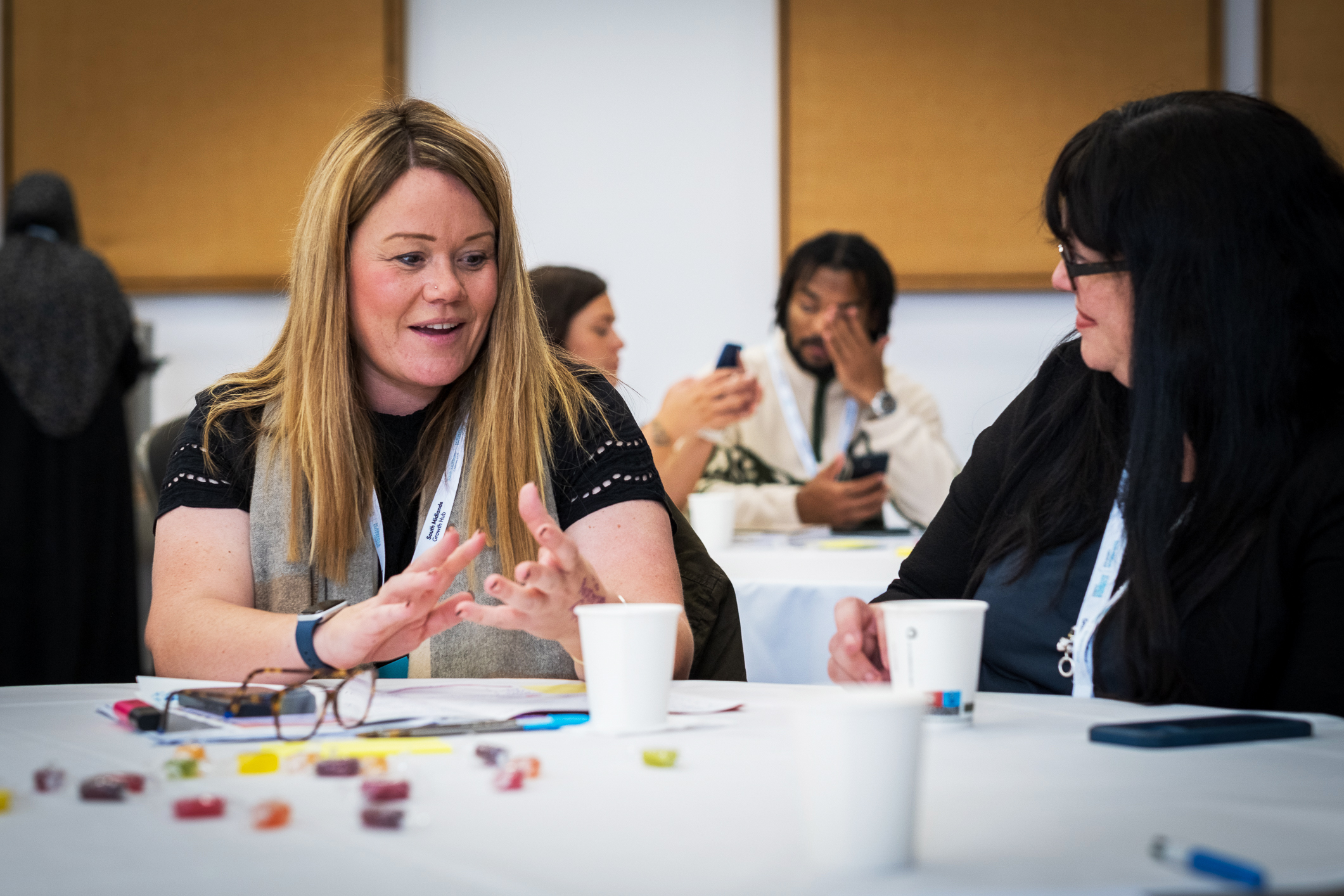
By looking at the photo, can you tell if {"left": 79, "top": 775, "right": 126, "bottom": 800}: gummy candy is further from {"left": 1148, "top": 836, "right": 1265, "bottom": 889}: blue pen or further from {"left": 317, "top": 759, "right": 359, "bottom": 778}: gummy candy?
{"left": 1148, "top": 836, "right": 1265, "bottom": 889}: blue pen

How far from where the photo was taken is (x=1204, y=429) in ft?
4.22

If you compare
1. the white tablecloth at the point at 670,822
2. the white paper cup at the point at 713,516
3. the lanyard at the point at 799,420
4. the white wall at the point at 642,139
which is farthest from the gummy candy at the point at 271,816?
the white wall at the point at 642,139

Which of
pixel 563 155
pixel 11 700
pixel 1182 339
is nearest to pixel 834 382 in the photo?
pixel 563 155

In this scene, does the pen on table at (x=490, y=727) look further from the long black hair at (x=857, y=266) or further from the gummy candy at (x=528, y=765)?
the long black hair at (x=857, y=266)

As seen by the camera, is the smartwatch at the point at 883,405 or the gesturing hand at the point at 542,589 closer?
the gesturing hand at the point at 542,589

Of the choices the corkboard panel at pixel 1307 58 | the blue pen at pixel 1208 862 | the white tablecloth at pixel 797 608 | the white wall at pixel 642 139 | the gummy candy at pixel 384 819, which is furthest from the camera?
the white wall at pixel 642 139

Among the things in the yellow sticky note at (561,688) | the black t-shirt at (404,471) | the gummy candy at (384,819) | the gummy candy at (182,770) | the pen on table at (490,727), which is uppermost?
the black t-shirt at (404,471)

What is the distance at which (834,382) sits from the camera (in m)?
3.83

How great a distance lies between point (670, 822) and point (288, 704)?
47cm

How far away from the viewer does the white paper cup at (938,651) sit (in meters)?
0.94

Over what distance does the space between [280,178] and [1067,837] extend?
14.7 feet

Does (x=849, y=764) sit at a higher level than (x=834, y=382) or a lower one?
lower

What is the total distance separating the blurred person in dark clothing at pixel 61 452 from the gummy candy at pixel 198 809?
10.4ft

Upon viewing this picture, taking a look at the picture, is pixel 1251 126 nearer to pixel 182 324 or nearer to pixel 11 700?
pixel 11 700
